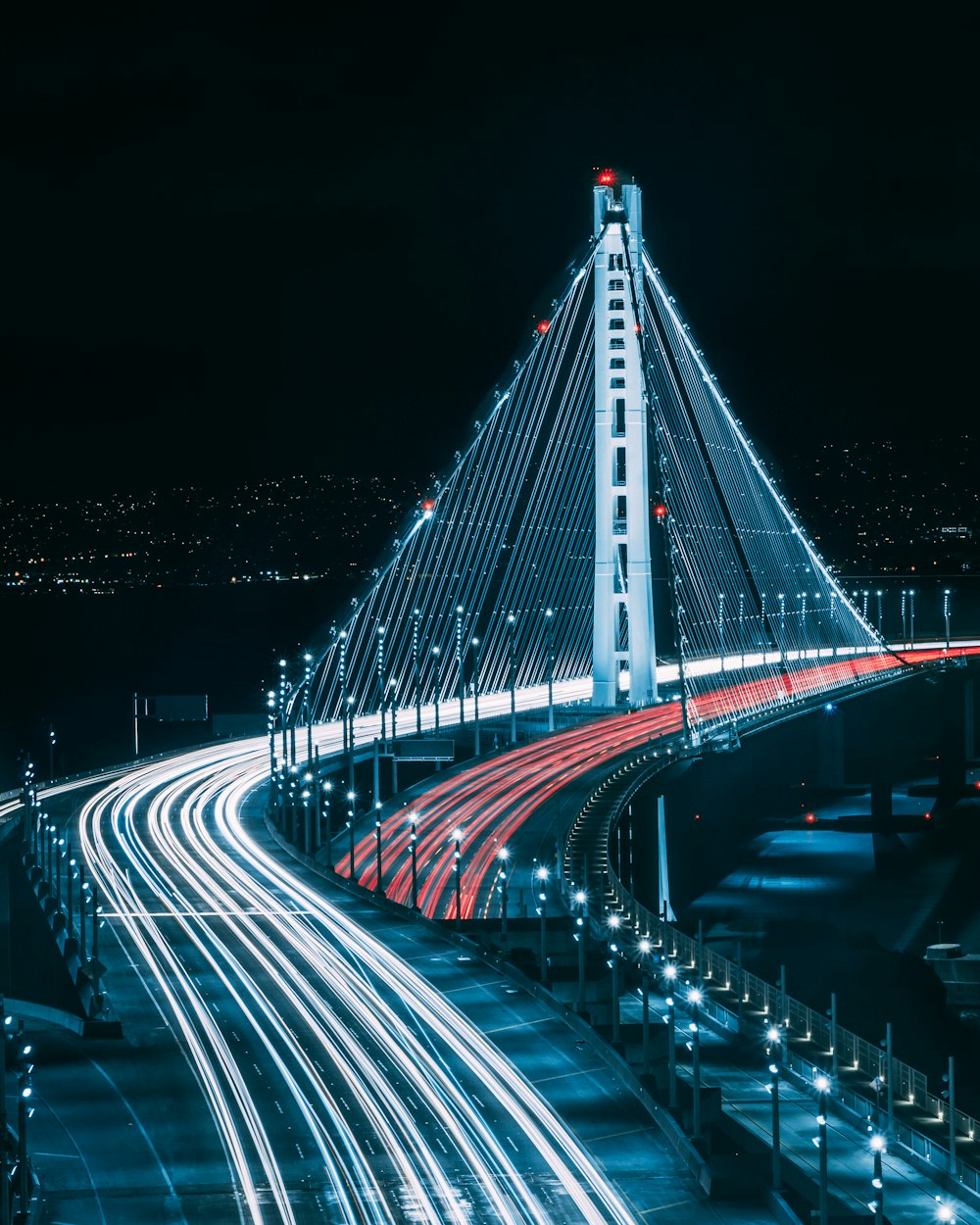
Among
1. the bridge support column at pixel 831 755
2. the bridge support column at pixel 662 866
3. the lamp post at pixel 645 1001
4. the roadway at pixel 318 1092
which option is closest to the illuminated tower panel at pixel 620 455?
the bridge support column at pixel 662 866

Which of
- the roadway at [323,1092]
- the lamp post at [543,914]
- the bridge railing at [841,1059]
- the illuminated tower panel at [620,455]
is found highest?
the illuminated tower panel at [620,455]

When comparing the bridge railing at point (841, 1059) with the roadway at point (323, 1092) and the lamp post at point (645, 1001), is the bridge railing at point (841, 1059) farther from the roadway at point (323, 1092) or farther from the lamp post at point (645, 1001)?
the roadway at point (323, 1092)

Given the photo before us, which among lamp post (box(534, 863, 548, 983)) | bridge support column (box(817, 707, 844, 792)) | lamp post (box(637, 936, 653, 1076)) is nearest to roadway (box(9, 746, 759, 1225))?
lamp post (box(637, 936, 653, 1076))

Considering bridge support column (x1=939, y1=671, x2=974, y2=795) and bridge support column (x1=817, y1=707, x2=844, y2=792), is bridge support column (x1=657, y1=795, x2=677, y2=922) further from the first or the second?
bridge support column (x1=939, y1=671, x2=974, y2=795)

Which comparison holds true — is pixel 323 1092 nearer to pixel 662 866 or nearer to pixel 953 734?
pixel 662 866

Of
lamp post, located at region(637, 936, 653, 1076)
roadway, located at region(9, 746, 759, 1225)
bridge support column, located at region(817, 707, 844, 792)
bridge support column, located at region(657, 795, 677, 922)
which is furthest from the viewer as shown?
bridge support column, located at region(817, 707, 844, 792)
